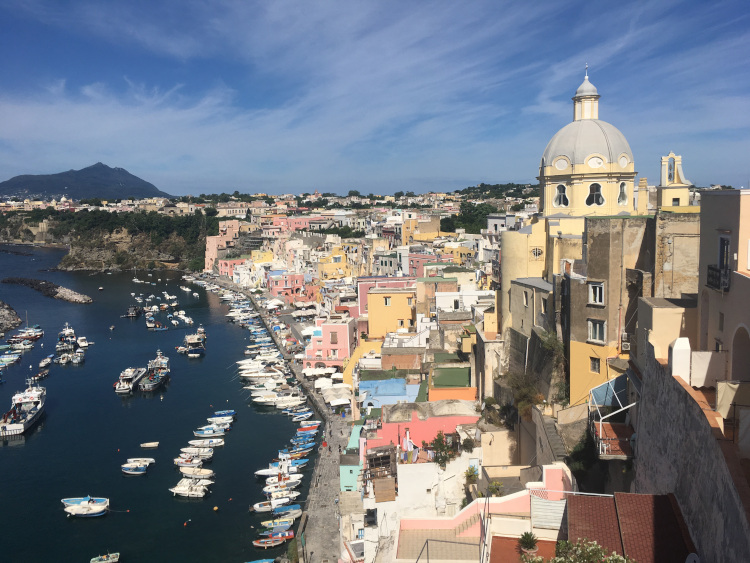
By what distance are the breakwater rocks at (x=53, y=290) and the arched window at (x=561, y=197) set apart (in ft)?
157

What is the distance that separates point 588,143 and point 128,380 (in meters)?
22.9

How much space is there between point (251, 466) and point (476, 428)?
11.1m

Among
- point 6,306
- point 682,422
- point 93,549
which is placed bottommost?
point 93,549

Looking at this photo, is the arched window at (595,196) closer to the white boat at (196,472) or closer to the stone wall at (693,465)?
the stone wall at (693,465)

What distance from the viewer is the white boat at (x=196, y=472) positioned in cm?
1906

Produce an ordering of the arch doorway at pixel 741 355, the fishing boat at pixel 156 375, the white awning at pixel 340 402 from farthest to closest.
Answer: the fishing boat at pixel 156 375 → the white awning at pixel 340 402 → the arch doorway at pixel 741 355

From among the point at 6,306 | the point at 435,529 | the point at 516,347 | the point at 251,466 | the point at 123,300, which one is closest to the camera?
the point at 435,529

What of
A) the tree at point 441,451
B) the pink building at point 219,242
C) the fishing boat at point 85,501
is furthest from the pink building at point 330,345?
the pink building at point 219,242

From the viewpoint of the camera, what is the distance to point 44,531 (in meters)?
16.7

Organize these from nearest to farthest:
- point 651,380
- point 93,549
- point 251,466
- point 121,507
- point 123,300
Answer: point 651,380 < point 93,549 < point 121,507 < point 251,466 < point 123,300

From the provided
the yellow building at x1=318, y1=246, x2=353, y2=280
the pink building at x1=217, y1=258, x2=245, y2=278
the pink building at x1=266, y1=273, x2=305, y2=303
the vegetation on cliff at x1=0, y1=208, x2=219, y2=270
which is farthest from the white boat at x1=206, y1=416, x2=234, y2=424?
the vegetation on cliff at x1=0, y1=208, x2=219, y2=270

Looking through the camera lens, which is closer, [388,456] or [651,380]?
[651,380]

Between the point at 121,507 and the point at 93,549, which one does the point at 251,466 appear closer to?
the point at 121,507

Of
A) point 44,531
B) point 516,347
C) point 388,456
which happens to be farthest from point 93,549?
point 516,347
